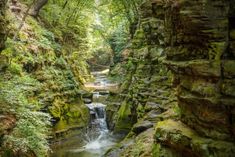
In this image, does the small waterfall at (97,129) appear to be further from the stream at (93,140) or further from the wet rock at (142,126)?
the wet rock at (142,126)

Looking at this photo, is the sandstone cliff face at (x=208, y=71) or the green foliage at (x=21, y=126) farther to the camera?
the green foliage at (x=21, y=126)

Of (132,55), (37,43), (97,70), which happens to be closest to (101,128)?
(132,55)

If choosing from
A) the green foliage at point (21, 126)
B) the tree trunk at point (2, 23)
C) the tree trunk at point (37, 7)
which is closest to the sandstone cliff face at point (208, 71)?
the green foliage at point (21, 126)

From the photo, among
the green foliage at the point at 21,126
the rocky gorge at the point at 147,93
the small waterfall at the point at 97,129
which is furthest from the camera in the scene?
the small waterfall at the point at 97,129

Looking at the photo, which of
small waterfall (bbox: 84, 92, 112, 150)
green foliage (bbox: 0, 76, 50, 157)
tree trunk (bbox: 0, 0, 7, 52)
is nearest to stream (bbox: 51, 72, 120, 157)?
small waterfall (bbox: 84, 92, 112, 150)

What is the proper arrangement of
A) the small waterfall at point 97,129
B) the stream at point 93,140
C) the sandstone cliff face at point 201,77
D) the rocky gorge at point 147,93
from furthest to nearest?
the small waterfall at point 97,129 < the stream at point 93,140 < the rocky gorge at point 147,93 < the sandstone cliff face at point 201,77

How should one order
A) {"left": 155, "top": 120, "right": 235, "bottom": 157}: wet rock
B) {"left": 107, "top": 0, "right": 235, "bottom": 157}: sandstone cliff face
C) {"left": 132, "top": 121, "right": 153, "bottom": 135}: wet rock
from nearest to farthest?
1. {"left": 155, "top": 120, "right": 235, "bottom": 157}: wet rock
2. {"left": 107, "top": 0, "right": 235, "bottom": 157}: sandstone cliff face
3. {"left": 132, "top": 121, "right": 153, "bottom": 135}: wet rock

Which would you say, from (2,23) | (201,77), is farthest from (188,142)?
(2,23)

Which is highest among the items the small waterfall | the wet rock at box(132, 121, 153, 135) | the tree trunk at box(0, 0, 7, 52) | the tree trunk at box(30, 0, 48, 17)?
the tree trunk at box(30, 0, 48, 17)

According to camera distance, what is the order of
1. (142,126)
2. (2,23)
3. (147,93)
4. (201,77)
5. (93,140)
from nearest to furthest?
1. (201,77)
2. (2,23)
3. (142,126)
4. (147,93)
5. (93,140)

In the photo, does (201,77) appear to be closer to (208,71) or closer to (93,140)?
(208,71)

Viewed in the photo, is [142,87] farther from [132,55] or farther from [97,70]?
[97,70]

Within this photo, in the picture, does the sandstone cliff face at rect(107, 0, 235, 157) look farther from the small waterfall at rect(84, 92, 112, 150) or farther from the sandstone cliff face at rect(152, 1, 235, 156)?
the small waterfall at rect(84, 92, 112, 150)

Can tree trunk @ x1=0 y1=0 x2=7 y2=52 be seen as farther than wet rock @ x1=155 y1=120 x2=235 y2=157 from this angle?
Yes
